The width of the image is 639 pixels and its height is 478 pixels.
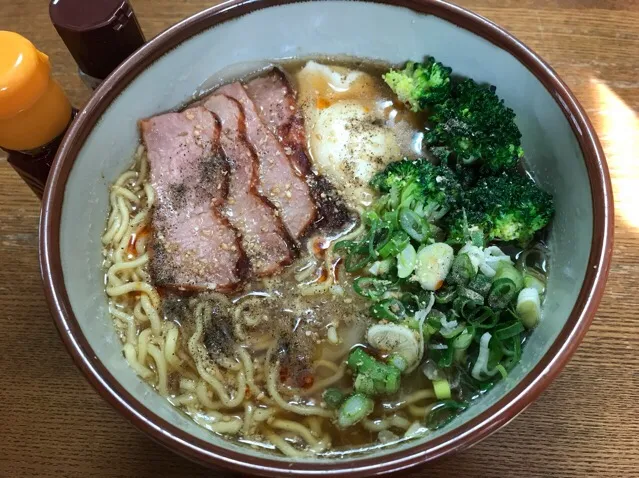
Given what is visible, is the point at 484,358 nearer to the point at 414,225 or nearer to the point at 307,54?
the point at 414,225

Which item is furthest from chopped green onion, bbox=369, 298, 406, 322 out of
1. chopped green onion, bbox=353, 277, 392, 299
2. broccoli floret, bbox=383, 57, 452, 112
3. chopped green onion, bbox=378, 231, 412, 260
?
broccoli floret, bbox=383, 57, 452, 112

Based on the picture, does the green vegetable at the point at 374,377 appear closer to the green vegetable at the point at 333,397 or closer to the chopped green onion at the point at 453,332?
the green vegetable at the point at 333,397

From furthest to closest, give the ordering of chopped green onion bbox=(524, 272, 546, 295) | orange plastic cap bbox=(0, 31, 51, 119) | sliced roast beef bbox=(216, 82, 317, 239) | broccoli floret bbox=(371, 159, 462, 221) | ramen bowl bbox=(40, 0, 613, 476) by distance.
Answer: sliced roast beef bbox=(216, 82, 317, 239) → broccoli floret bbox=(371, 159, 462, 221) → chopped green onion bbox=(524, 272, 546, 295) → orange plastic cap bbox=(0, 31, 51, 119) → ramen bowl bbox=(40, 0, 613, 476)

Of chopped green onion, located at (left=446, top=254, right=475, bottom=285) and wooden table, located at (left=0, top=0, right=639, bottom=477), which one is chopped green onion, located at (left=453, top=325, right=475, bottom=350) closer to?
chopped green onion, located at (left=446, top=254, right=475, bottom=285)

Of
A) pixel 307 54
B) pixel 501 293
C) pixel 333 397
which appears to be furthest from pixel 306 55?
pixel 333 397

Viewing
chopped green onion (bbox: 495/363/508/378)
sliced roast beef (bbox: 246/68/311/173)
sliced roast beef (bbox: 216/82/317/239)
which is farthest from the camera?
sliced roast beef (bbox: 246/68/311/173)

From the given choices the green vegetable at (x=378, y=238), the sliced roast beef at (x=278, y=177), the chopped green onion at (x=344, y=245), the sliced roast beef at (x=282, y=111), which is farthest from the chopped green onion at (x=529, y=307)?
the sliced roast beef at (x=282, y=111)

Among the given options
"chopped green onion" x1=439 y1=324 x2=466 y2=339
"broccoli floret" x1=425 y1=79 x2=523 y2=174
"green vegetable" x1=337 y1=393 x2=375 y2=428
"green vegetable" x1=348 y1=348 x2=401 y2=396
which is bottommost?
"green vegetable" x1=337 y1=393 x2=375 y2=428
